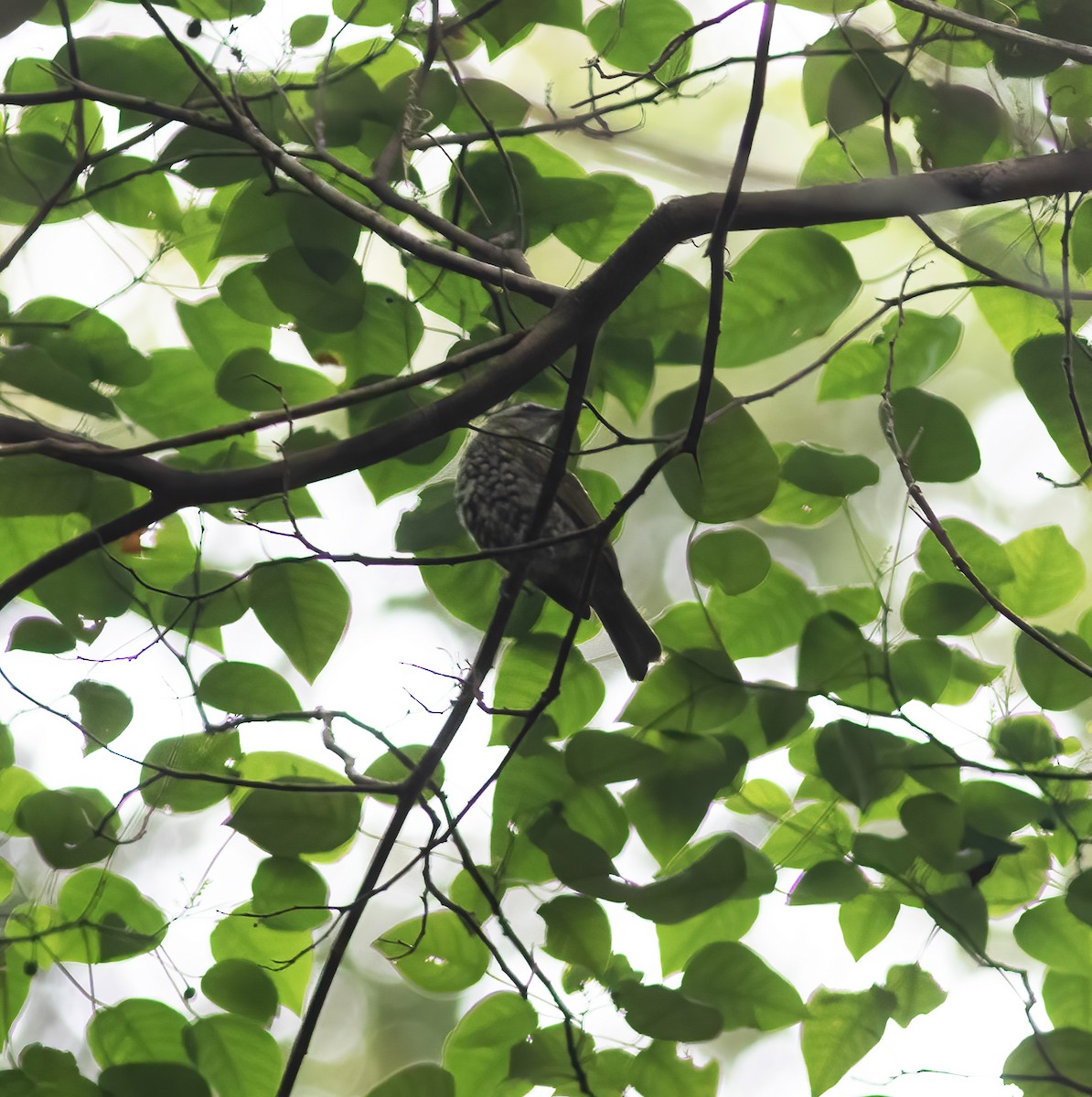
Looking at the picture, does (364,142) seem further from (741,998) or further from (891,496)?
(741,998)

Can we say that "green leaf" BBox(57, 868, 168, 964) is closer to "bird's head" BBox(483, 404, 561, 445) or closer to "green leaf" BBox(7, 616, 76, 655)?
"green leaf" BBox(7, 616, 76, 655)

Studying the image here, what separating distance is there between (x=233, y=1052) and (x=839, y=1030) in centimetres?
104

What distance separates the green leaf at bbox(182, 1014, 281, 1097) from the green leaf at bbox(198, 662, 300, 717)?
530 millimetres

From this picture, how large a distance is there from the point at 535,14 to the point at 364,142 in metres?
0.38

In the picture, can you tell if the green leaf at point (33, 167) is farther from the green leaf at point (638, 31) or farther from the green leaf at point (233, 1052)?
the green leaf at point (233, 1052)

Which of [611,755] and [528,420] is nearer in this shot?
[611,755]

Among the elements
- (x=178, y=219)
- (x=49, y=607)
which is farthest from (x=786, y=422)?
(x=49, y=607)

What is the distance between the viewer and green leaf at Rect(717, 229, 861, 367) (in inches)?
66.1

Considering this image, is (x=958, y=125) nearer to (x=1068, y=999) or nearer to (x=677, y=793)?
(x=677, y=793)

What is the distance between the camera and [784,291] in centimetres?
171

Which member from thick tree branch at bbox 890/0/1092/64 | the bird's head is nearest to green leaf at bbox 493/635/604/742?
the bird's head

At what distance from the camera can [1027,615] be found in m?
1.87

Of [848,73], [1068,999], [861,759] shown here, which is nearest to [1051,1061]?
[1068,999]

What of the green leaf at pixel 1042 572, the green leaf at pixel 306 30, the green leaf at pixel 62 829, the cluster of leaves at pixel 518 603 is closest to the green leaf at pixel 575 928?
the cluster of leaves at pixel 518 603
